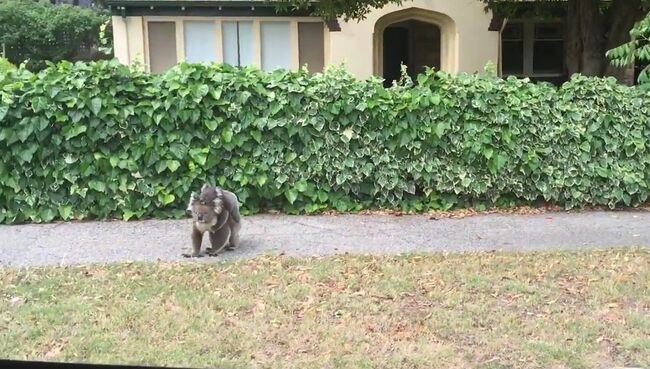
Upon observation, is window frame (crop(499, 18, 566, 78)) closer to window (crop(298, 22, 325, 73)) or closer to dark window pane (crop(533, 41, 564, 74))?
dark window pane (crop(533, 41, 564, 74))

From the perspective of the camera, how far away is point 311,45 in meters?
16.0

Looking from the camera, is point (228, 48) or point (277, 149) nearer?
point (277, 149)

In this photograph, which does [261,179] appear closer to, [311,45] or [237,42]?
[311,45]

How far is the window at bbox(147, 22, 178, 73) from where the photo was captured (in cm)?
1588

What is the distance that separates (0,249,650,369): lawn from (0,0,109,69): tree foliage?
1559cm

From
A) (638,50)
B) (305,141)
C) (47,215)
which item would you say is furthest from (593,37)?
(47,215)

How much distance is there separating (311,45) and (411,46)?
3.46 metres

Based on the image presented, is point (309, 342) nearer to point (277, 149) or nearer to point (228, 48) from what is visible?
point (277, 149)

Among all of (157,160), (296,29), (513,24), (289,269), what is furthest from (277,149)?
(513,24)

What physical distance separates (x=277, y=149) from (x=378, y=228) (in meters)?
1.50

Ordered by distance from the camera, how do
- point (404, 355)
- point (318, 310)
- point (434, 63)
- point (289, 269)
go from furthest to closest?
point (434, 63)
point (289, 269)
point (318, 310)
point (404, 355)

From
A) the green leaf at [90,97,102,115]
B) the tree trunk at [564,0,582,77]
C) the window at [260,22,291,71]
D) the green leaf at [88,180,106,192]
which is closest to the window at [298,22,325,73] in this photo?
the window at [260,22,291,71]

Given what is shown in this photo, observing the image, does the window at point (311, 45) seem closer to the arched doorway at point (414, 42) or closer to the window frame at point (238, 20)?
the window frame at point (238, 20)

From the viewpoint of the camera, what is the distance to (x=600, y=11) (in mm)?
11758
